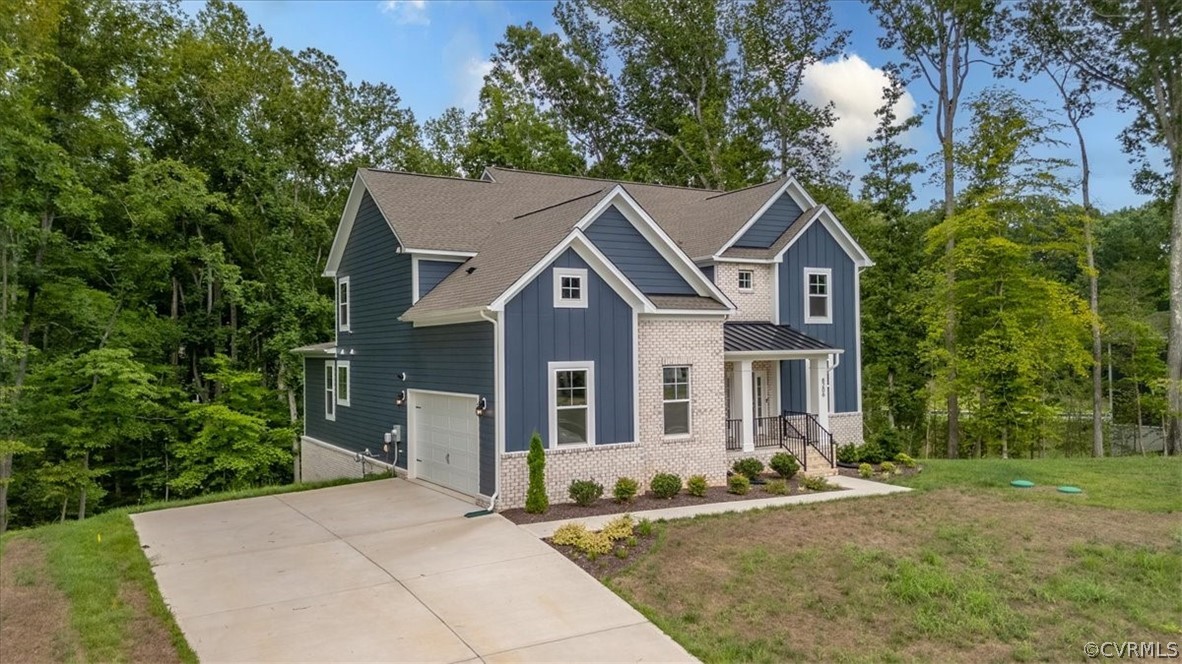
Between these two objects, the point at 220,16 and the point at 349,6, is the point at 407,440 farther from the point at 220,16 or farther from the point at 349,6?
the point at 220,16

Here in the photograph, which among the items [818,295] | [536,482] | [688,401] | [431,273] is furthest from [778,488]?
[431,273]

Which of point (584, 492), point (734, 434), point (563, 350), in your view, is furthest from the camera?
point (734, 434)

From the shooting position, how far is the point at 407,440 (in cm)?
1544

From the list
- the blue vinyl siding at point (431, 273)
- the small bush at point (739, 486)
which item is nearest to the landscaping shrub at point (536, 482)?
the small bush at point (739, 486)

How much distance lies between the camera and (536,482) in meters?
11.5

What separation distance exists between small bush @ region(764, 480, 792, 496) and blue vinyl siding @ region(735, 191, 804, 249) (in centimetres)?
694

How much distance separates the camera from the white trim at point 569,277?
12305 mm

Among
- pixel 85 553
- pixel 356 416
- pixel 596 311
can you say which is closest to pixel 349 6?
pixel 596 311

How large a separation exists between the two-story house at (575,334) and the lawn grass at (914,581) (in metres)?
2.87

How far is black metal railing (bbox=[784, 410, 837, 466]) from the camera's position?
53.5 ft

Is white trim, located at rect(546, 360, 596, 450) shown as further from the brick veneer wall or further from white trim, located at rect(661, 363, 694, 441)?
the brick veneer wall

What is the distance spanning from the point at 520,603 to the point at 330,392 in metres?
14.1

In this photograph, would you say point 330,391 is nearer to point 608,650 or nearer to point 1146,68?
point 608,650

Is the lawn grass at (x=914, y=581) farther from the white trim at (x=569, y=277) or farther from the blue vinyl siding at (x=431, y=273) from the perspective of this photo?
the blue vinyl siding at (x=431, y=273)
